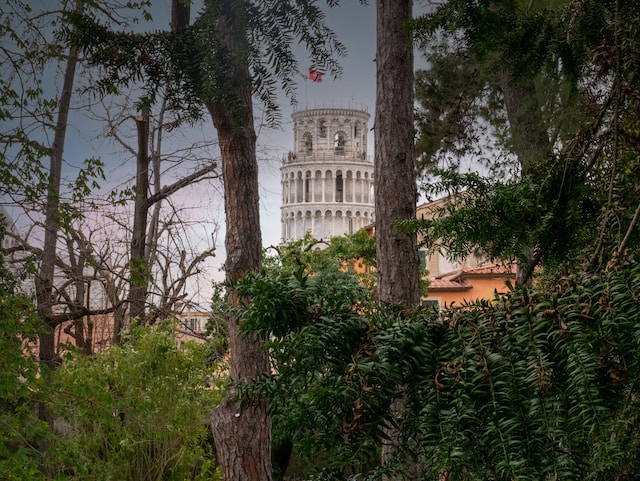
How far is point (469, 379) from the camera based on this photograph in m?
1.58

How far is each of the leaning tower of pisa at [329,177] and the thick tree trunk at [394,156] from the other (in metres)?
69.8

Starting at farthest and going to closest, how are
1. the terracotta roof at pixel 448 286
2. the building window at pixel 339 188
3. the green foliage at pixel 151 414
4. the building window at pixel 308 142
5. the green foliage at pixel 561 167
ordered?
the building window at pixel 339 188, the building window at pixel 308 142, the terracotta roof at pixel 448 286, the green foliage at pixel 151 414, the green foliage at pixel 561 167

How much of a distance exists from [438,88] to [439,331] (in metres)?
10.7

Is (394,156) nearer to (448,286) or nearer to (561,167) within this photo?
(561,167)

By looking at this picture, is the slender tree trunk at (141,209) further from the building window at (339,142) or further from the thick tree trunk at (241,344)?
the building window at (339,142)

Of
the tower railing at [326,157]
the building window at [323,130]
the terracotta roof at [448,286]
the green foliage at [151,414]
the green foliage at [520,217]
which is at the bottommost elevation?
the green foliage at [151,414]

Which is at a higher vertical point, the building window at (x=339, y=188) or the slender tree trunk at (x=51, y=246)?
the building window at (x=339, y=188)

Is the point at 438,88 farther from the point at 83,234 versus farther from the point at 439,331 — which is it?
the point at 439,331

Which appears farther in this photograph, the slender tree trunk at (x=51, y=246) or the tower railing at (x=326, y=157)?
Answer: the tower railing at (x=326, y=157)

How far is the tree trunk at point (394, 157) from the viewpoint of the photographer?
652 centimetres

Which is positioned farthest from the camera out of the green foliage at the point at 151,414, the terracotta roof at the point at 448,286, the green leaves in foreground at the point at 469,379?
the terracotta roof at the point at 448,286

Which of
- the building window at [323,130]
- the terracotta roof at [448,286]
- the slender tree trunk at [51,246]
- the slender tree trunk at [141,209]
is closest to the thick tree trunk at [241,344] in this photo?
the slender tree trunk at [51,246]

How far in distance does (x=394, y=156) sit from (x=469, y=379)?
17.0 feet

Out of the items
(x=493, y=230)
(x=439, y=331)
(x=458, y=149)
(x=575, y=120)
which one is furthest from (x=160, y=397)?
(x=439, y=331)
